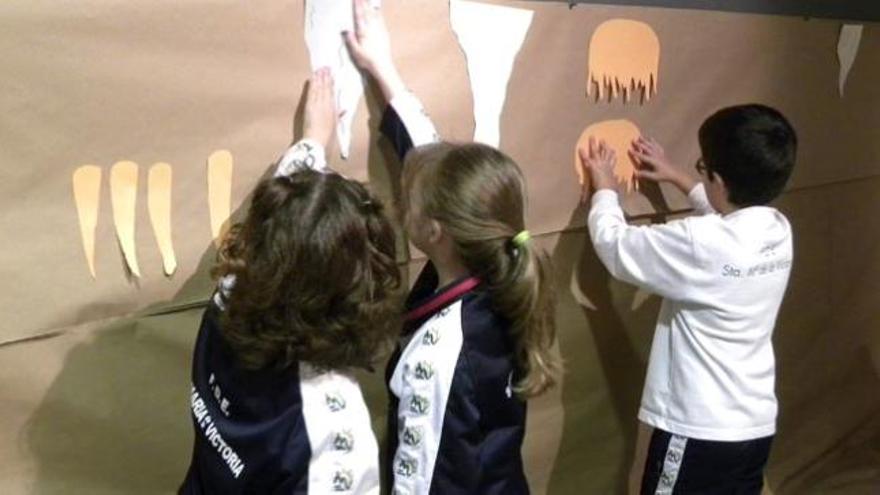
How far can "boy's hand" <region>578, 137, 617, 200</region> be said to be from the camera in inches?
63.2

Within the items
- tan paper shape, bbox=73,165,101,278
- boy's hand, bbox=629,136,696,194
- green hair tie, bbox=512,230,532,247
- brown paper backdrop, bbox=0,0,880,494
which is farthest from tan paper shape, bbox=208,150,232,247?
boy's hand, bbox=629,136,696,194

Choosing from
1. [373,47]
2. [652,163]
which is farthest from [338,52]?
[652,163]

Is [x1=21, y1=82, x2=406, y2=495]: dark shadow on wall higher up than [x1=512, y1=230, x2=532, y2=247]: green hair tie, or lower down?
lower down

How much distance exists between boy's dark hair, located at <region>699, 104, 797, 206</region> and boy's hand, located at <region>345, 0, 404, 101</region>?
21.0 inches

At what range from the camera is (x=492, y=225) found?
119cm

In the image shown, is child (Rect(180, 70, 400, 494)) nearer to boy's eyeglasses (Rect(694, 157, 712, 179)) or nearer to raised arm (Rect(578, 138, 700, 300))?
raised arm (Rect(578, 138, 700, 300))

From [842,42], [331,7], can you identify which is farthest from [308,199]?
[842,42]

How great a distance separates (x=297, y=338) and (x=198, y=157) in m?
0.32

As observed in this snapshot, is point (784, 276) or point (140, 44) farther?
point (784, 276)

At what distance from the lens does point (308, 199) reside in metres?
1.01

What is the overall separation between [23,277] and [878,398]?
2061mm

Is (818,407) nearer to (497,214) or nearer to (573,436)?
(573,436)

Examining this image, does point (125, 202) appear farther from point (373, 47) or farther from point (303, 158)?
point (373, 47)

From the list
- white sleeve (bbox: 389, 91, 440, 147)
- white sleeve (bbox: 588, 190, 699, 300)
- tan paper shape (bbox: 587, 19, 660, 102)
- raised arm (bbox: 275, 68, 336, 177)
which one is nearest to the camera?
raised arm (bbox: 275, 68, 336, 177)
